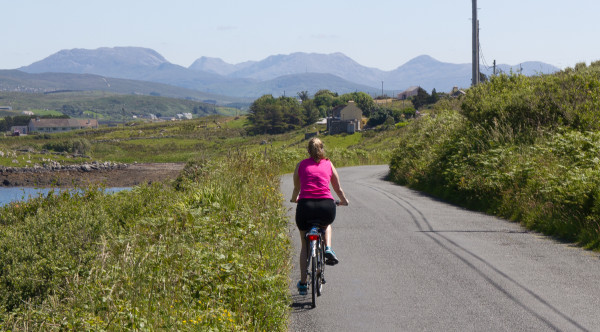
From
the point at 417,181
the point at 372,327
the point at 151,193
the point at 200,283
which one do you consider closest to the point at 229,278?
the point at 200,283

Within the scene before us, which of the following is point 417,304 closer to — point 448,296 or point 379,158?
point 448,296

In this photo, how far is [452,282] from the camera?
858 cm

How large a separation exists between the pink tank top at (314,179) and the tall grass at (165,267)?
104 cm

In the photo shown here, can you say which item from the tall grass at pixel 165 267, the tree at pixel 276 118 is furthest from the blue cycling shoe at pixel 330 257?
the tree at pixel 276 118

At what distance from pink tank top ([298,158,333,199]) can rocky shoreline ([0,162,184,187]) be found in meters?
73.3

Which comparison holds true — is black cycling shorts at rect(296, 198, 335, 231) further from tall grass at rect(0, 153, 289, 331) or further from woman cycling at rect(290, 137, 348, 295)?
tall grass at rect(0, 153, 289, 331)

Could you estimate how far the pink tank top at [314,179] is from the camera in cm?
798

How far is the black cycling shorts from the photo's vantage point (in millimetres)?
7898

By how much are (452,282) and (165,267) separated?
13.1 feet

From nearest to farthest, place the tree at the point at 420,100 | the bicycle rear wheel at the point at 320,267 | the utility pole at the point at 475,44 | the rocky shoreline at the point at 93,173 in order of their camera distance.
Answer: the bicycle rear wheel at the point at 320,267, the utility pole at the point at 475,44, the rocky shoreline at the point at 93,173, the tree at the point at 420,100

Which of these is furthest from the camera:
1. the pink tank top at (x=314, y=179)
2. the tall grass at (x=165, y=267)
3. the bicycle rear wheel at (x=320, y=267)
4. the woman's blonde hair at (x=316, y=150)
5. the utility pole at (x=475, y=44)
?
the utility pole at (x=475, y=44)

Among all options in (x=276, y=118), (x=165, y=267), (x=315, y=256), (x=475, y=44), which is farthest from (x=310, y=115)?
(x=165, y=267)

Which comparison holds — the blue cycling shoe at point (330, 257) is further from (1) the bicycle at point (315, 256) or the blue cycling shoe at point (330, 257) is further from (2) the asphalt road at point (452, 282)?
(2) the asphalt road at point (452, 282)

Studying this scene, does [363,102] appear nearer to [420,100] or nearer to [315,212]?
[420,100]
